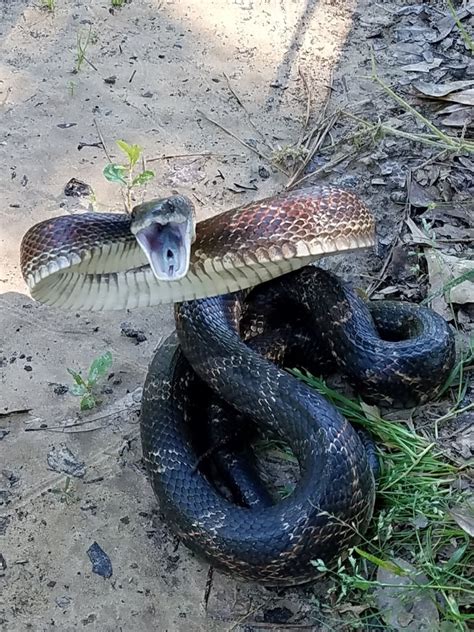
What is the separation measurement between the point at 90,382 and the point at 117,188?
185cm

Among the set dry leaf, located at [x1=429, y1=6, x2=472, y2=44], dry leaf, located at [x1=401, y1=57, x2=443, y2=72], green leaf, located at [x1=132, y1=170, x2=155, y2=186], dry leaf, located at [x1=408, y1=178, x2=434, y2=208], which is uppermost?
dry leaf, located at [x1=429, y1=6, x2=472, y2=44]

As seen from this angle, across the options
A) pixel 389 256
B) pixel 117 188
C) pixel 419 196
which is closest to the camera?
pixel 389 256

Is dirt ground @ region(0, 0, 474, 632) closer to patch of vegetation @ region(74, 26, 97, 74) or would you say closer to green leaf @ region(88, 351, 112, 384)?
patch of vegetation @ region(74, 26, 97, 74)

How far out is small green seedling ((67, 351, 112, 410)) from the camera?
4570 mm

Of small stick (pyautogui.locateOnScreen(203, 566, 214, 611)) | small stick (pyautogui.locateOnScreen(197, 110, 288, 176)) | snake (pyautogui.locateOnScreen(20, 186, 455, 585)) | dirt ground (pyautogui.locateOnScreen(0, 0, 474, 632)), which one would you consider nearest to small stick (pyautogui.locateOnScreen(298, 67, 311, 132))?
dirt ground (pyautogui.locateOnScreen(0, 0, 474, 632))

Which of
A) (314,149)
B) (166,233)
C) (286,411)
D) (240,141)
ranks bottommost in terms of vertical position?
(240,141)

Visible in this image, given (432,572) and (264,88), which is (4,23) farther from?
(432,572)

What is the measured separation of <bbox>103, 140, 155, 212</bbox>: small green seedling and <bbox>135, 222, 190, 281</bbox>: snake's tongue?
4.81 feet

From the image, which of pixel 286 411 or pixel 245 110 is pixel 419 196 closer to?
pixel 245 110

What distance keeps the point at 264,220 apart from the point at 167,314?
1.42 m

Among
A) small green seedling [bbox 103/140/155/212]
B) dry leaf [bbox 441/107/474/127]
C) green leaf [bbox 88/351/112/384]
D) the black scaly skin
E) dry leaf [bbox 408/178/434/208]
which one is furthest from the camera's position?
dry leaf [bbox 441/107/474/127]

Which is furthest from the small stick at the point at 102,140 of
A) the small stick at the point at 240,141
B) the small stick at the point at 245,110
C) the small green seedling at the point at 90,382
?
the small green seedling at the point at 90,382

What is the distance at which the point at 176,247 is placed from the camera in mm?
4066

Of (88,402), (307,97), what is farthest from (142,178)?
(307,97)
